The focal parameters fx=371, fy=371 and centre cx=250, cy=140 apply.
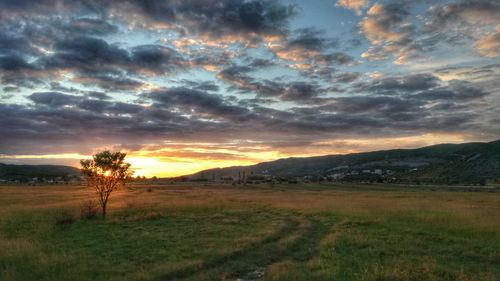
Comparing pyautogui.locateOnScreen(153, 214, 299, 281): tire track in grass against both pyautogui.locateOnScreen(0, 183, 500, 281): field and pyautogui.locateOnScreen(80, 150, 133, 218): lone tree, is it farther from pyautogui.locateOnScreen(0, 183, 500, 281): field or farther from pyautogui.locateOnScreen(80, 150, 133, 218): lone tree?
pyautogui.locateOnScreen(80, 150, 133, 218): lone tree

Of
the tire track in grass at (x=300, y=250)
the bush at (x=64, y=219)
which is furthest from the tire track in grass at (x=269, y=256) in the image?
the bush at (x=64, y=219)

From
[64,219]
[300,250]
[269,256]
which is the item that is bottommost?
[300,250]

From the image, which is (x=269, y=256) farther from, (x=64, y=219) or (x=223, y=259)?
(x=64, y=219)

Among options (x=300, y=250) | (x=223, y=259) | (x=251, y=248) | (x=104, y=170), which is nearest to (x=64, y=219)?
(x=104, y=170)

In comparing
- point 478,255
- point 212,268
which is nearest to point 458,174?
point 478,255

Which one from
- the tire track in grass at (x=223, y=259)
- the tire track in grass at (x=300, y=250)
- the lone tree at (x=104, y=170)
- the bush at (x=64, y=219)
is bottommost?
the tire track in grass at (x=300, y=250)

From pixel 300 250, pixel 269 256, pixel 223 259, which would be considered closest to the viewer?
pixel 223 259

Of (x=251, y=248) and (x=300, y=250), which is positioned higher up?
(x=251, y=248)

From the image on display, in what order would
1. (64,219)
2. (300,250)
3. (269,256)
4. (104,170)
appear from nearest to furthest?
(269,256) < (300,250) < (64,219) < (104,170)

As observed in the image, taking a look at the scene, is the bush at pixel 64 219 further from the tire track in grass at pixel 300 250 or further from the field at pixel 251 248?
the tire track in grass at pixel 300 250

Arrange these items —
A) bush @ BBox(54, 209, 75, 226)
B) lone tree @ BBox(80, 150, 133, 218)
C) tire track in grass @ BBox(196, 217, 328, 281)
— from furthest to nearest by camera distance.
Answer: lone tree @ BBox(80, 150, 133, 218)
bush @ BBox(54, 209, 75, 226)
tire track in grass @ BBox(196, 217, 328, 281)

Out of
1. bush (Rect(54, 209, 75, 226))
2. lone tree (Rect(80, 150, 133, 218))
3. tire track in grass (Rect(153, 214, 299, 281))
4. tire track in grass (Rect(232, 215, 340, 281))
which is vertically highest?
lone tree (Rect(80, 150, 133, 218))

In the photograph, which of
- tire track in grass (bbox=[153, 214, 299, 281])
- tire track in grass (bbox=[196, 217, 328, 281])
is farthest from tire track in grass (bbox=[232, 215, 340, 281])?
tire track in grass (bbox=[153, 214, 299, 281])

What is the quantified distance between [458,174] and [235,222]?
161m
